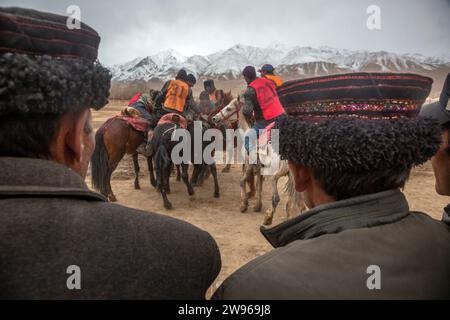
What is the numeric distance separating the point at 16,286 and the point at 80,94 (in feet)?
1.67

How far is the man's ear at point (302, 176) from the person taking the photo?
117 cm

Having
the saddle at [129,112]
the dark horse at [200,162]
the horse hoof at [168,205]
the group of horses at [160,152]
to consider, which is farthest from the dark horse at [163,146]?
the saddle at [129,112]

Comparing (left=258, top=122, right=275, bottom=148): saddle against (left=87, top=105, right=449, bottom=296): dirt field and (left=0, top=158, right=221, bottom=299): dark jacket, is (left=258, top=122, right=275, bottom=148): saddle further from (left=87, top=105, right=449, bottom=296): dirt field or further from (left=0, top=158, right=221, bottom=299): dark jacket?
(left=0, top=158, right=221, bottom=299): dark jacket

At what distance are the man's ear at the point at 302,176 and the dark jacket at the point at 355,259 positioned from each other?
0.60 ft

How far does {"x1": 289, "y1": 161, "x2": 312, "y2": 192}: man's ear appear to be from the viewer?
117cm

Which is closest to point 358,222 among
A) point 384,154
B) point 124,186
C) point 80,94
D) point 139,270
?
point 384,154

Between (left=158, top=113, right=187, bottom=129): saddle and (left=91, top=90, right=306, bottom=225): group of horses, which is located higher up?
(left=158, top=113, right=187, bottom=129): saddle

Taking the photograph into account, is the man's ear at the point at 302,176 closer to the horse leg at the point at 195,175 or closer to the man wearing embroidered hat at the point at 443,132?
the man wearing embroidered hat at the point at 443,132

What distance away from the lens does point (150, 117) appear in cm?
743

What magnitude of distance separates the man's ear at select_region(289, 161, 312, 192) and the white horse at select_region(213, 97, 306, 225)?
3176 mm

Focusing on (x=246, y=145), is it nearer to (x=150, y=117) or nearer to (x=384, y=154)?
(x=150, y=117)

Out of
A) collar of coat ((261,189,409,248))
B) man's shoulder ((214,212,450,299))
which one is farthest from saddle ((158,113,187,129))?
man's shoulder ((214,212,450,299))

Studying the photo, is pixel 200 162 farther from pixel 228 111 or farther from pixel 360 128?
pixel 360 128

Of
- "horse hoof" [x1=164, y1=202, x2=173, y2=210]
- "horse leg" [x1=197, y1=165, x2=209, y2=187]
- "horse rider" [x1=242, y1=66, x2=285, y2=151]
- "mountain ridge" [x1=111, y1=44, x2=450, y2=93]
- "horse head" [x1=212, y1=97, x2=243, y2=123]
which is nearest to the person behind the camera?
"horse rider" [x1=242, y1=66, x2=285, y2=151]
